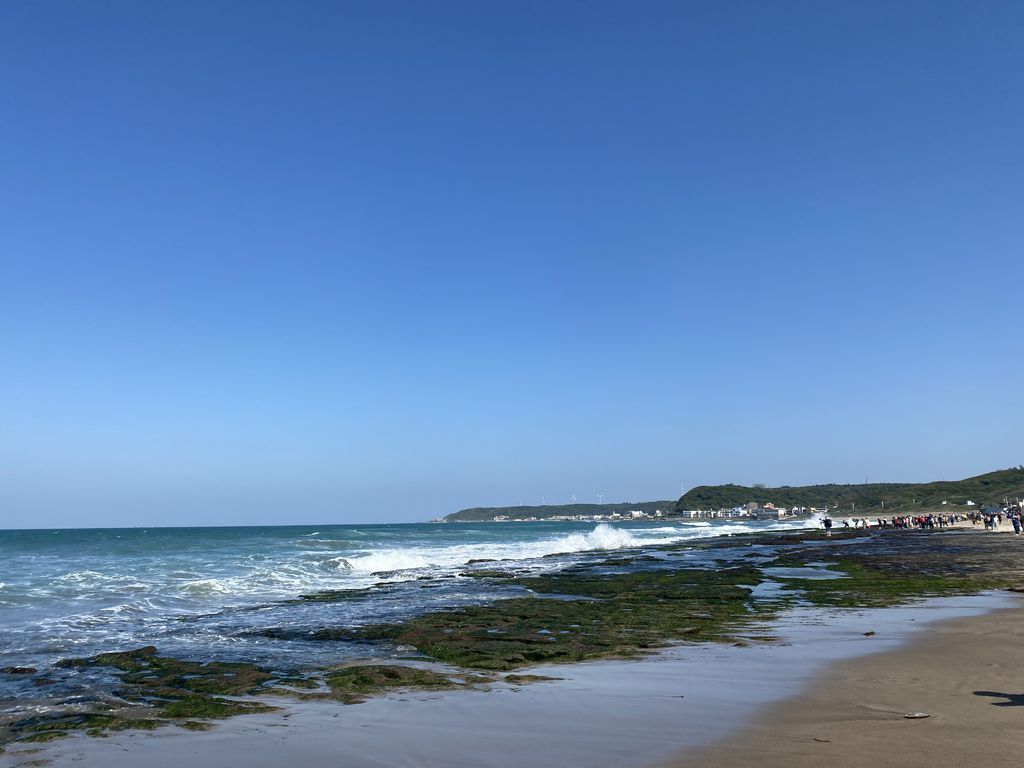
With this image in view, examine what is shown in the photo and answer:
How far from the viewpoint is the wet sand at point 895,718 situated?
20.2 ft

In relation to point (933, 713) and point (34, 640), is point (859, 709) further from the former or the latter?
point (34, 640)

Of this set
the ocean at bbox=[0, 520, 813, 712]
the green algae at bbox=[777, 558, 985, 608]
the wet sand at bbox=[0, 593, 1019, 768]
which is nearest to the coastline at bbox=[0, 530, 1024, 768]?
the wet sand at bbox=[0, 593, 1019, 768]

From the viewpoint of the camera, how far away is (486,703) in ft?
28.7

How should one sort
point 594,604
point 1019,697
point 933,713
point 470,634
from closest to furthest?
point 933,713 → point 1019,697 → point 470,634 → point 594,604

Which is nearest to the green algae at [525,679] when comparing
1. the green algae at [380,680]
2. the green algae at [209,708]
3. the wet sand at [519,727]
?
the wet sand at [519,727]

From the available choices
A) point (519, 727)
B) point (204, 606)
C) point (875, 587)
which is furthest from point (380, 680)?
point (875, 587)

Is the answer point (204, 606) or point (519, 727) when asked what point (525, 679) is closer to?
point (519, 727)

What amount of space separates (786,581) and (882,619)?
32.9 feet

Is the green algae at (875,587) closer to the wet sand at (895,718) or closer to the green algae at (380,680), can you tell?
the wet sand at (895,718)

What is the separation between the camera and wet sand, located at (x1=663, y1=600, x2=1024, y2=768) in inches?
243

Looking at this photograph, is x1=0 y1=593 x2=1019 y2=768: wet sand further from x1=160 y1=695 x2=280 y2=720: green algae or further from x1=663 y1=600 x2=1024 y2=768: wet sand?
x1=160 y1=695 x2=280 y2=720: green algae

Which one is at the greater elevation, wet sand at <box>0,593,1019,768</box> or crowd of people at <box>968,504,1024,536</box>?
wet sand at <box>0,593,1019,768</box>

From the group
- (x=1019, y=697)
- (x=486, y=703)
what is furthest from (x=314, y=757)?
(x=1019, y=697)

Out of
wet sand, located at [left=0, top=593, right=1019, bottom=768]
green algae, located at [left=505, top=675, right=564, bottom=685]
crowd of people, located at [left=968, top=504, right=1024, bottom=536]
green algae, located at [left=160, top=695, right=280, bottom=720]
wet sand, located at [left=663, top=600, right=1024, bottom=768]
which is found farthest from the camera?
crowd of people, located at [left=968, top=504, right=1024, bottom=536]
